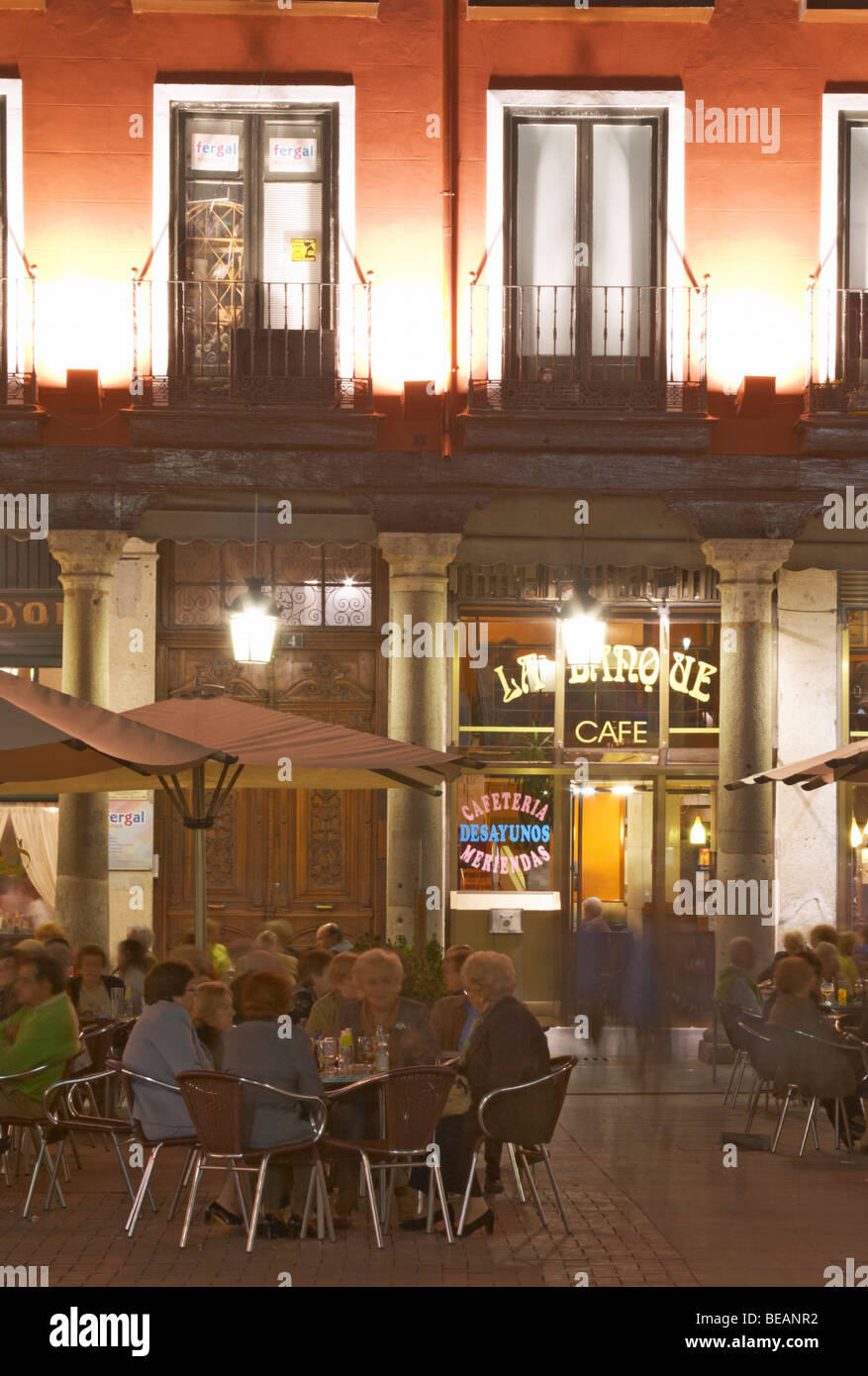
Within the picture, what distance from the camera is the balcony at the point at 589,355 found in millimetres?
15445

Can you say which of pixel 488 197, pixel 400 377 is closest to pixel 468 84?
pixel 488 197

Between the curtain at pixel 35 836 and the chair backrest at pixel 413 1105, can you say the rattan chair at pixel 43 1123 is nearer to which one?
the chair backrest at pixel 413 1105

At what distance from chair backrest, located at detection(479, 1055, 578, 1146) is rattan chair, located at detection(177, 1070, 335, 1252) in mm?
874

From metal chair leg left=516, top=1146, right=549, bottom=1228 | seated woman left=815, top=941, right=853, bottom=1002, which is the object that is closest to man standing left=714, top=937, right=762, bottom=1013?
seated woman left=815, top=941, right=853, bottom=1002

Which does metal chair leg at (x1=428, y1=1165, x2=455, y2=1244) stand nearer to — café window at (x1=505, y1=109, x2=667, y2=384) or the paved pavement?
the paved pavement

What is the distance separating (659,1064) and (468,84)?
8558 mm

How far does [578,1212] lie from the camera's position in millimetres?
9375

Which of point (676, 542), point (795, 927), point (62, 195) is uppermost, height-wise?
point (62, 195)

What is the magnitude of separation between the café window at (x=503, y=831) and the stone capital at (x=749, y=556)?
2.90m

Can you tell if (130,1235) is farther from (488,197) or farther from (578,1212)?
(488,197)

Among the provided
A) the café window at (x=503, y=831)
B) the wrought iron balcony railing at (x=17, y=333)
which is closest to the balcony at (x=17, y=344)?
the wrought iron balcony railing at (x=17, y=333)

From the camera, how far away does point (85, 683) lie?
15.2 metres

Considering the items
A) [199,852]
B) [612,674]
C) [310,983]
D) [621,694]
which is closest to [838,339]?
[612,674]

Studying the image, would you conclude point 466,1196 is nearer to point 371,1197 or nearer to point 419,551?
point 371,1197
